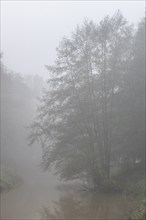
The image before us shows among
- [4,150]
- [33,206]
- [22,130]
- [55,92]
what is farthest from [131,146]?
[22,130]

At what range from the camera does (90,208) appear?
1986 cm

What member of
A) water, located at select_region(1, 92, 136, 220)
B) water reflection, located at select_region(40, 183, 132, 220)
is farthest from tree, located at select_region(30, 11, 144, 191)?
water reflection, located at select_region(40, 183, 132, 220)

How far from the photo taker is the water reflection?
1772 centimetres

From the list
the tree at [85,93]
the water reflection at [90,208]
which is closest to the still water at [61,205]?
the water reflection at [90,208]

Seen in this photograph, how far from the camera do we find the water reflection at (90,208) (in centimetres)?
1772

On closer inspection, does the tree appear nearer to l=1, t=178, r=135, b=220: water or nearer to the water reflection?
l=1, t=178, r=135, b=220: water

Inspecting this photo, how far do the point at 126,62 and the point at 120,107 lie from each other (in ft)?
11.2

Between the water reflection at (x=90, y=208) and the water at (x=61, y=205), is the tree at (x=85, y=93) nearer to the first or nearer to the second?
the water at (x=61, y=205)

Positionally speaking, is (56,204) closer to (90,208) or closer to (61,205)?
(61,205)

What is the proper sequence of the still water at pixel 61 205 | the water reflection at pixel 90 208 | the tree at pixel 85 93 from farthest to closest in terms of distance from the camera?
1. the tree at pixel 85 93
2. the still water at pixel 61 205
3. the water reflection at pixel 90 208

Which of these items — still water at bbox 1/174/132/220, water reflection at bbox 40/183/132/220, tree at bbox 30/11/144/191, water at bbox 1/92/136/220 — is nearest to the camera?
water reflection at bbox 40/183/132/220

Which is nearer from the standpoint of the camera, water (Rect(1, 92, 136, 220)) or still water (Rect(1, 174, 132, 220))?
still water (Rect(1, 174, 132, 220))

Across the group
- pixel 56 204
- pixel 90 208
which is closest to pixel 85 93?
pixel 56 204

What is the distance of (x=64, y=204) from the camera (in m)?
22.0
